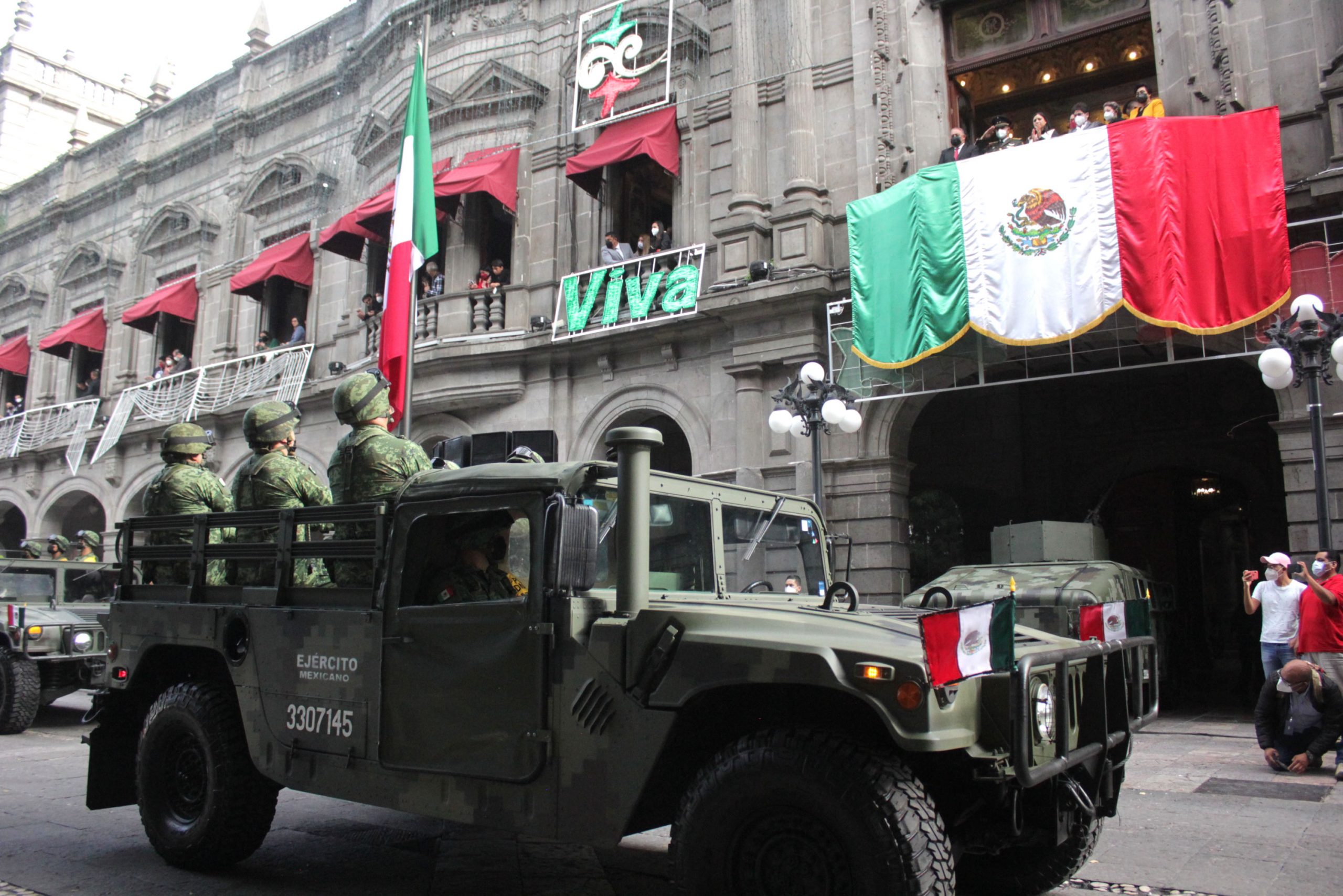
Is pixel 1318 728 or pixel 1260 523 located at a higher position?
pixel 1260 523

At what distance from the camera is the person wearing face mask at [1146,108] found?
12375mm

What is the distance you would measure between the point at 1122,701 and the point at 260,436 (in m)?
5.00

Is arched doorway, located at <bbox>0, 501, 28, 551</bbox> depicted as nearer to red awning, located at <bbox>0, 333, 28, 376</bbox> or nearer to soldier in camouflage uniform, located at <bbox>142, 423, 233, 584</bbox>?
red awning, located at <bbox>0, 333, 28, 376</bbox>

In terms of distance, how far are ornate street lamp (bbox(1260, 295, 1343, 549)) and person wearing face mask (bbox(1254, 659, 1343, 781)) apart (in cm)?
189

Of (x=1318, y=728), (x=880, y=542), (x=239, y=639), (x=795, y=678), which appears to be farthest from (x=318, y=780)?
(x=880, y=542)

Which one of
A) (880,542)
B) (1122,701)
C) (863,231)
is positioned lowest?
(1122,701)

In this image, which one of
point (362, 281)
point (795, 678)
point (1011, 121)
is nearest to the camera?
point (795, 678)

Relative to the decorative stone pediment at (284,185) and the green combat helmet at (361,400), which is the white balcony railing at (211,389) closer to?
the decorative stone pediment at (284,185)

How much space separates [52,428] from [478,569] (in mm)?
27546

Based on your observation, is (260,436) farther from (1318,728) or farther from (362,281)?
(362,281)

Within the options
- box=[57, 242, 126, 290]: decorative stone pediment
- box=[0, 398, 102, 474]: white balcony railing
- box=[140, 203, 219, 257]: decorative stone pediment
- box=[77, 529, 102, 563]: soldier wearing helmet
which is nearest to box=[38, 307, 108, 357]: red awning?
box=[57, 242, 126, 290]: decorative stone pediment

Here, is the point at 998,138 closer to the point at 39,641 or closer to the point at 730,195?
the point at 730,195

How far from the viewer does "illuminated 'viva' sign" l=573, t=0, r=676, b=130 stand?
16.7m

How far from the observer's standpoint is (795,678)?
3.67 metres
